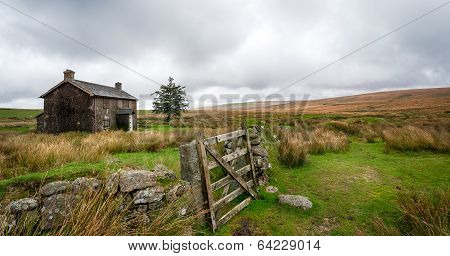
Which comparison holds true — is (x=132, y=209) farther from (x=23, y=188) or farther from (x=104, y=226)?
(x=23, y=188)

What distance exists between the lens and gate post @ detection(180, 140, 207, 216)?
15.6ft

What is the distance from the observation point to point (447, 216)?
13.1ft

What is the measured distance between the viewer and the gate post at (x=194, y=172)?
4.74 metres

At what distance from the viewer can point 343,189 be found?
6.69 metres

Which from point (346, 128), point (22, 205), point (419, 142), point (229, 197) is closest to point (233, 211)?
point (229, 197)


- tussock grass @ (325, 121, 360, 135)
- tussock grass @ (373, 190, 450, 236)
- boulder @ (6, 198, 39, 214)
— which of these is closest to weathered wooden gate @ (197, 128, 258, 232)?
boulder @ (6, 198, 39, 214)

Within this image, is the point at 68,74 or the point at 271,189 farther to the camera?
the point at 68,74

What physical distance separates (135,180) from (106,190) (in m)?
0.46

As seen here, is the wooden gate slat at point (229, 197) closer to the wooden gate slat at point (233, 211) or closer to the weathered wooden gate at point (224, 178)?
the weathered wooden gate at point (224, 178)

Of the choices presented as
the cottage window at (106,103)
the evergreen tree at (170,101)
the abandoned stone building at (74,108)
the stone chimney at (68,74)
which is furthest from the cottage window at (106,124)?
the evergreen tree at (170,101)

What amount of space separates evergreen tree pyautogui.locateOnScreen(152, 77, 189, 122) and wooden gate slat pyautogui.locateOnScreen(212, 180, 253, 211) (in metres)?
40.1

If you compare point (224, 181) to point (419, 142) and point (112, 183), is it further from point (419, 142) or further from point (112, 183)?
point (419, 142)

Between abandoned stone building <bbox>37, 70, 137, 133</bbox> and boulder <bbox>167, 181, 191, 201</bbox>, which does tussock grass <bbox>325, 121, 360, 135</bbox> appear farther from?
abandoned stone building <bbox>37, 70, 137, 133</bbox>
